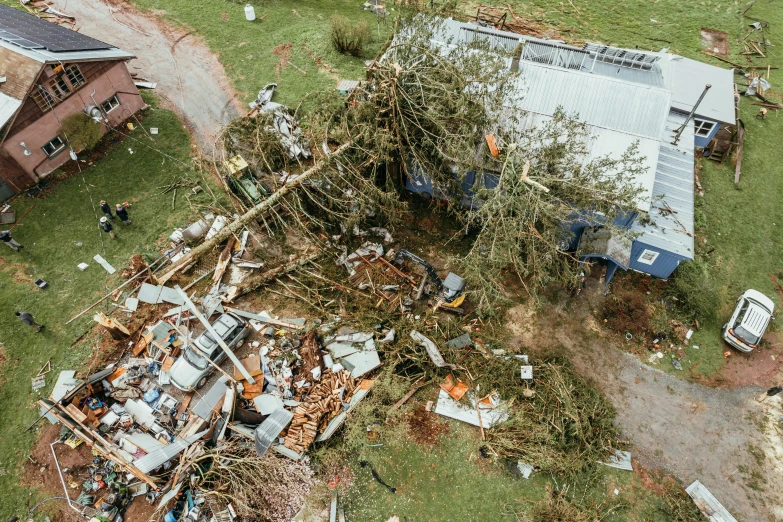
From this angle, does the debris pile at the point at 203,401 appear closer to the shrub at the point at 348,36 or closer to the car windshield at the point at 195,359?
the car windshield at the point at 195,359

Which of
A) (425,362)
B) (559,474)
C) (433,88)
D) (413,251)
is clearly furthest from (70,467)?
(433,88)

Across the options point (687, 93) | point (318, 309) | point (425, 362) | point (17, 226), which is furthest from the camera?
point (687, 93)

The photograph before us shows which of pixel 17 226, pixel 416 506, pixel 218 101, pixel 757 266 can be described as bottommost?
pixel 416 506

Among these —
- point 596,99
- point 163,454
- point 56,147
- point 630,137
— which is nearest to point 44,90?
point 56,147

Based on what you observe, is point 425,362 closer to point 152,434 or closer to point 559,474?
point 559,474

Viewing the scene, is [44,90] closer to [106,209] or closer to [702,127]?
[106,209]

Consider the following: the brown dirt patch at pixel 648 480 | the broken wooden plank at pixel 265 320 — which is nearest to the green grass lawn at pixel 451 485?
the brown dirt patch at pixel 648 480

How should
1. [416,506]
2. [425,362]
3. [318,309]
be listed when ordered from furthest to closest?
[318,309], [425,362], [416,506]
